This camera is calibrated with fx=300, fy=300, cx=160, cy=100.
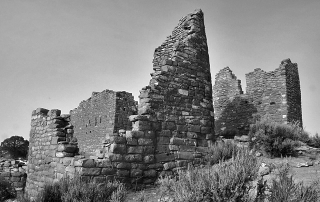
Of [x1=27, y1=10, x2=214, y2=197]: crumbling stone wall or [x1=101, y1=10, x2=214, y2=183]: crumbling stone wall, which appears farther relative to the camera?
[x1=101, y1=10, x2=214, y2=183]: crumbling stone wall

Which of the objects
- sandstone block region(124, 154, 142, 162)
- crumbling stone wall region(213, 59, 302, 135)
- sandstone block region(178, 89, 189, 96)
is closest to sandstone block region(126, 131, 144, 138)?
sandstone block region(124, 154, 142, 162)

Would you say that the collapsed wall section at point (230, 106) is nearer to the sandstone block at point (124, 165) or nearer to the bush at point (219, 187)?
the sandstone block at point (124, 165)

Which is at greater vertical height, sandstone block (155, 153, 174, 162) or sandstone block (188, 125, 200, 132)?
sandstone block (188, 125, 200, 132)

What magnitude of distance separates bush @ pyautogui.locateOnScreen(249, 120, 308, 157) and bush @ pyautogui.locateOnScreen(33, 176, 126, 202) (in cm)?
487

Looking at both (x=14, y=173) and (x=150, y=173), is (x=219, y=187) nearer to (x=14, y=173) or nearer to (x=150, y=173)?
(x=150, y=173)

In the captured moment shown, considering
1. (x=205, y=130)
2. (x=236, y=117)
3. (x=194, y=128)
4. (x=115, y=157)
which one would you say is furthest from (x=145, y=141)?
(x=236, y=117)

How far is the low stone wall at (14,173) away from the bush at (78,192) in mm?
6222

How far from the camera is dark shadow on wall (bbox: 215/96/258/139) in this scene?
587 inches

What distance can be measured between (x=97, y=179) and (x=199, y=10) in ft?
19.8

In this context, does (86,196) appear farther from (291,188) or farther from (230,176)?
(291,188)

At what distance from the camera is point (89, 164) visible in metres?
6.32

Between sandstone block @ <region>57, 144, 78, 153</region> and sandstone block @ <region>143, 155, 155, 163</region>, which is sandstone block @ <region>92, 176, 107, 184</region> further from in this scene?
sandstone block @ <region>57, 144, 78, 153</region>

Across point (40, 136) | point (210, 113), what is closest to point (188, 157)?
point (210, 113)

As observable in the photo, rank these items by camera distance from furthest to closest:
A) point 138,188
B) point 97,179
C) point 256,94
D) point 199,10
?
1. point 256,94
2. point 199,10
3. point 138,188
4. point 97,179
